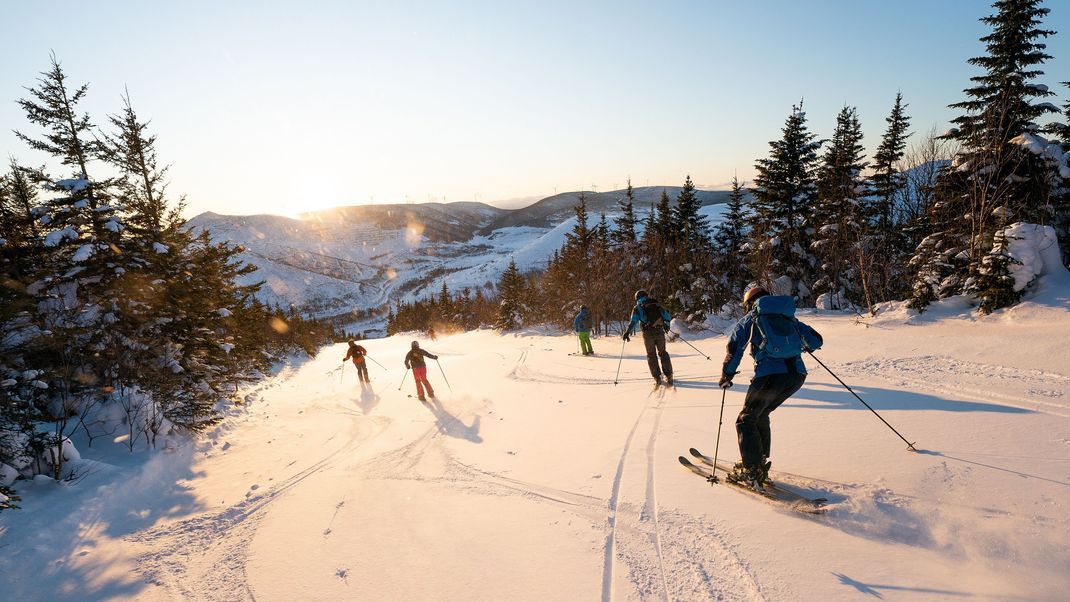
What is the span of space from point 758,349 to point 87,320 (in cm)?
1323

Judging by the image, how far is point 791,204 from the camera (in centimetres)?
2445

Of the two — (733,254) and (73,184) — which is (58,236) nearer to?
(73,184)

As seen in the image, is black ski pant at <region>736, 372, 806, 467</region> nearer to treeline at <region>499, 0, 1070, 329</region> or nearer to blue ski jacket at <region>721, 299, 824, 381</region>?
blue ski jacket at <region>721, 299, 824, 381</region>

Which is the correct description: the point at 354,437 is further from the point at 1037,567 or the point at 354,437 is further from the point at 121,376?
the point at 1037,567

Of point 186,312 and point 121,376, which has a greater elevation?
point 186,312

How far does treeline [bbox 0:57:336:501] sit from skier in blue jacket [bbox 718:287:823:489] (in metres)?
9.17

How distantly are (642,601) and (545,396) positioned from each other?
6.86m

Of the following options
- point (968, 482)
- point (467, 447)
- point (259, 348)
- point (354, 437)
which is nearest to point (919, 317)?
point (968, 482)

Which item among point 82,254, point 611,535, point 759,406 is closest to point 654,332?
point 759,406

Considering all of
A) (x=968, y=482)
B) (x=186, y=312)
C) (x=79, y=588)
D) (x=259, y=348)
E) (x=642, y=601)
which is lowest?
(x=259, y=348)

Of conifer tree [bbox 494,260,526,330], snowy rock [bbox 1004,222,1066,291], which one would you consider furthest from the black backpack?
conifer tree [bbox 494,260,526,330]

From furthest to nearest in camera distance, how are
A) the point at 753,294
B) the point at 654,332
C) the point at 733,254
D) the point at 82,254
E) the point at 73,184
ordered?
the point at 733,254, the point at 73,184, the point at 82,254, the point at 654,332, the point at 753,294

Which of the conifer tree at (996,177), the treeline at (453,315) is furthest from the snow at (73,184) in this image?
the treeline at (453,315)

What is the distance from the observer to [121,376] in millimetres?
9016
